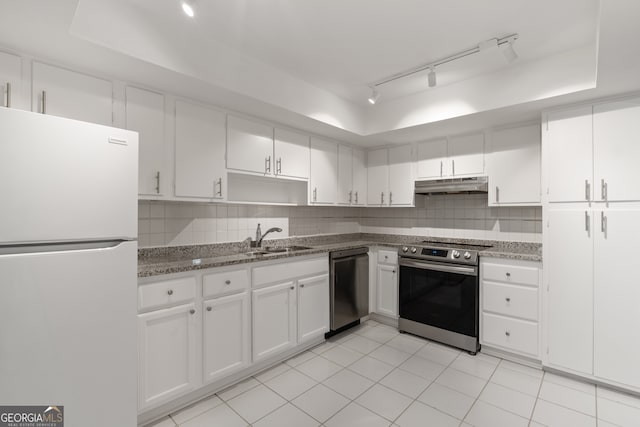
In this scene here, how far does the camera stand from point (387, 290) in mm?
3605

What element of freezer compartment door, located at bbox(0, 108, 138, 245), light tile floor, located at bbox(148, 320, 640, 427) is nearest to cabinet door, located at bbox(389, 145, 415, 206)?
light tile floor, located at bbox(148, 320, 640, 427)

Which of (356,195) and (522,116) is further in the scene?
(356,195)

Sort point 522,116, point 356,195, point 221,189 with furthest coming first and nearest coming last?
point 356,195 → point 522,116 → point 221,189

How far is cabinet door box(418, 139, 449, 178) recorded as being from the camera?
3.47m

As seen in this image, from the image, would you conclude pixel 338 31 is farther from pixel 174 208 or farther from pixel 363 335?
pixel 363 335

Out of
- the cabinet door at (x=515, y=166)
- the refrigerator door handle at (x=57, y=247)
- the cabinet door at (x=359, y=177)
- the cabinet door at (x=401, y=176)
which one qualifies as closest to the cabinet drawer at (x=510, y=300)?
the cabinet door at (x=515, y=166)

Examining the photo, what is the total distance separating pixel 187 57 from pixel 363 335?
3.05m

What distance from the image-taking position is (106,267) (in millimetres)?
1501

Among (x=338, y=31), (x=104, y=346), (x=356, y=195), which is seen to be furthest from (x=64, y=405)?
(x=356, y=195)

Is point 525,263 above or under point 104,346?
above

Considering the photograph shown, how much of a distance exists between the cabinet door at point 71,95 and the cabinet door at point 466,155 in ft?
10.4

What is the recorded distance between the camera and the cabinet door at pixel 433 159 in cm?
347

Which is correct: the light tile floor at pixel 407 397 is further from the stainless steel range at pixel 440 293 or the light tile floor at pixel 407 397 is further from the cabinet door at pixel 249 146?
the cabinet door at pixel 249 146

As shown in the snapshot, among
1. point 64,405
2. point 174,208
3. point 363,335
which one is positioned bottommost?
point 363,335
